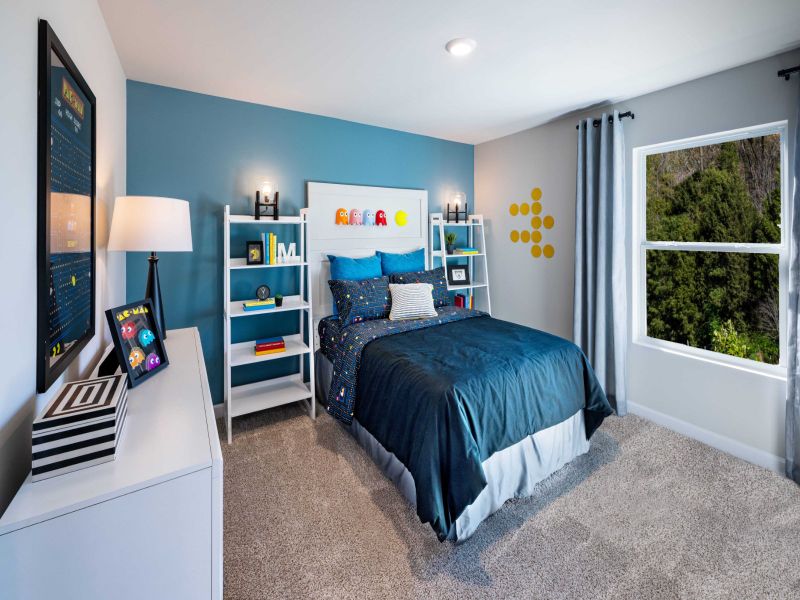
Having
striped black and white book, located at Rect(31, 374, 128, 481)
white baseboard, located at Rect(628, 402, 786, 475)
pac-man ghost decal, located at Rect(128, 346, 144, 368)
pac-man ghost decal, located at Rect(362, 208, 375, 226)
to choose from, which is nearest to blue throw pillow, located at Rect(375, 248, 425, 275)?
pac-man ghost decal, located at Rect(362, 208, 375, 226)

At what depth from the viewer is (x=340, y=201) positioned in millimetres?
3654

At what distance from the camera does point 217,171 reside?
3.09 meters

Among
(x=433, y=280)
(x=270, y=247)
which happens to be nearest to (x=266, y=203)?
(x=270, y=247)

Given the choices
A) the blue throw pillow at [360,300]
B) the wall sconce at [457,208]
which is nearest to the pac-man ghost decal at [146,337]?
the blue throw pillow at [360,300]

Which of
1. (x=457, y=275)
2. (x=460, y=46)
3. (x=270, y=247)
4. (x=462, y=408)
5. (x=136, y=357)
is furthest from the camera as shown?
(x=457, y=275)

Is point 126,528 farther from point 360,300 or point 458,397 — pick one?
point 360,300

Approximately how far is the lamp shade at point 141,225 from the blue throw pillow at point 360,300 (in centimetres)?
138

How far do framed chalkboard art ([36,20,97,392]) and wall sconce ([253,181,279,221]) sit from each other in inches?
56.7

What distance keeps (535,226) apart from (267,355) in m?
2.82

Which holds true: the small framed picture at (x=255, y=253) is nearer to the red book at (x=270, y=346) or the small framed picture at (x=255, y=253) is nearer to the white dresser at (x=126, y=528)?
the red book at (x=270, y=346)

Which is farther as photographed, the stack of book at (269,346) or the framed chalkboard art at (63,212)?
the stack of book at (269,346)

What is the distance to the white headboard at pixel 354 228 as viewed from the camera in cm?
354

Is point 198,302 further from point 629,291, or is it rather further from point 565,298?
point 629,291

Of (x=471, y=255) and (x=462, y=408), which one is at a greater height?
(x=471, y=255)
